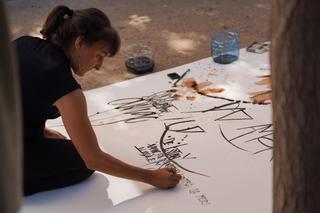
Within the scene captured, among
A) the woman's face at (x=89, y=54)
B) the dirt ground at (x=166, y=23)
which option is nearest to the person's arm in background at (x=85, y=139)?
the woman's face at (x=89, y=54)

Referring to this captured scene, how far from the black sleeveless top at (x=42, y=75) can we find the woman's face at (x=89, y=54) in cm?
5

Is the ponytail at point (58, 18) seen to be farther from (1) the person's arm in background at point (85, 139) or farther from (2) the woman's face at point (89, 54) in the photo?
(1) the person's arm in background at point (85, 139)

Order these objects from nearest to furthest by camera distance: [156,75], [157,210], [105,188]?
[157,210], [105,188], [156,75]

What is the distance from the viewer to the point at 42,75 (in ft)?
6.34

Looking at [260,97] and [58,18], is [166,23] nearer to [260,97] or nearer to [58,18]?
[260,97]

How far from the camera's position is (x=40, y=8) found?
4961mm

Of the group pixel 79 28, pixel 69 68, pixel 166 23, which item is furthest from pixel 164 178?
pixel 166 23

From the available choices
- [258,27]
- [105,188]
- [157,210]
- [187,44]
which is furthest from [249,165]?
[258,27]

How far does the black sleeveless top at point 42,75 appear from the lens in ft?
6.31

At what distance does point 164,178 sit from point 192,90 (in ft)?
2.95

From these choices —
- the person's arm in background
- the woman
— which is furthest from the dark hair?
the person's arm in background

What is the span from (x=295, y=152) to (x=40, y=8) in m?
4.29

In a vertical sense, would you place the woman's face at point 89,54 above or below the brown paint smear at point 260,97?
above

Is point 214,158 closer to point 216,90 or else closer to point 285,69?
point 216,90
